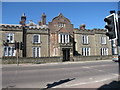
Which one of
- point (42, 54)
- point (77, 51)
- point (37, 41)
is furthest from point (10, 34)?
point (77, 51)

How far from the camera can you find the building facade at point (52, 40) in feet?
82.9

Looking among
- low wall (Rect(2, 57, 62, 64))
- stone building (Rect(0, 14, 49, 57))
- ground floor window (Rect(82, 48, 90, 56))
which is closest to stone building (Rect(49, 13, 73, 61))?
stone building (Rect(0, 14, 49, 57))

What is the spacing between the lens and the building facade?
82.9ft

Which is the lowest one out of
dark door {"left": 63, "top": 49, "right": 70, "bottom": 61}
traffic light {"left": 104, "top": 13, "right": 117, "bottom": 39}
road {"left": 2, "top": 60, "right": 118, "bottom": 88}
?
road {"left": 2, "top": 60, "right": 118, "bottom": 88}

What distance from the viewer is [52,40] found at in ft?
92.0

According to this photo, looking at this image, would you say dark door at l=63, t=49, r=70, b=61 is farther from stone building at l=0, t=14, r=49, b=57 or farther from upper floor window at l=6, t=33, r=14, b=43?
upper floor window at l=6, t=33, r=14, b=43

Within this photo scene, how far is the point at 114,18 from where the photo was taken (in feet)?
12.9

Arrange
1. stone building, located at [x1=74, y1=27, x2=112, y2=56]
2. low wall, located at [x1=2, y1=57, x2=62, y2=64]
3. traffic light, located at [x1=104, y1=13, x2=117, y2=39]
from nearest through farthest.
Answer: traffic light, located at [x1=104, y1=13, x2=117, y2=39], low wall, located at [x1=2, y1=57, x2=62, y2=64], stone building, located at [x1=74, y1=27, x2=112, y2=56]

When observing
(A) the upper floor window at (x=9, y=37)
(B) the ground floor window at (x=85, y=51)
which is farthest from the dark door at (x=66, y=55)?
(A) the upper floor window at (x=9, y=37)

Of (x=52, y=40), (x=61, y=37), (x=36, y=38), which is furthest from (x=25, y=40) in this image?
(x=61, y=37)

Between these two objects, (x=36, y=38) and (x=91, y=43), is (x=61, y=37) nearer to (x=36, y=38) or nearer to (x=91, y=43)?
(x=36, y=38)

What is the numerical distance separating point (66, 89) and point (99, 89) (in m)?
1.81

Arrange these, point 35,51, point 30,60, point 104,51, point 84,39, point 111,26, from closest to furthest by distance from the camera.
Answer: point 111,26
point 30,60
point 35,51
point 84,39
point 104,51

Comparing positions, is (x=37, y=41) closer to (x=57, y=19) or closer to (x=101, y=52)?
(x=57, y=19)
